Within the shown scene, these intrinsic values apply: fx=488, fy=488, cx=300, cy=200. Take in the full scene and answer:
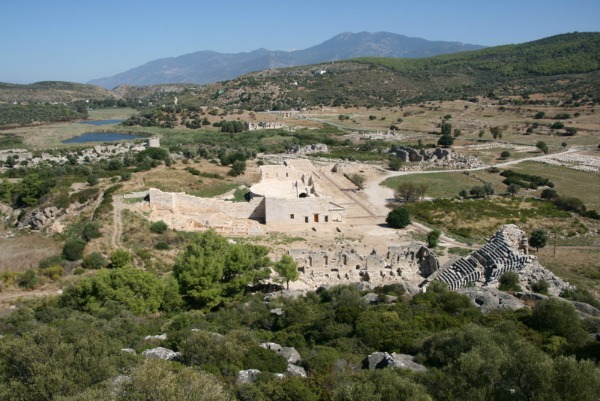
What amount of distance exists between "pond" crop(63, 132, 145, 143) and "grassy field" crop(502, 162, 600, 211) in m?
65.4

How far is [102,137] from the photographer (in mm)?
91688

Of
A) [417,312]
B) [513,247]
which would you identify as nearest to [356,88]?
[513,247]

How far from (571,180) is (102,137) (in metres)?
77.7

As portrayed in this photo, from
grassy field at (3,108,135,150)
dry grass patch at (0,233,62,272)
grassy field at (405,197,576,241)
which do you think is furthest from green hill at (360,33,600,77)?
dry grass patch at (0,233,62,272)

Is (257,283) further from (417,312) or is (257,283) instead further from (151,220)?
(151,220)

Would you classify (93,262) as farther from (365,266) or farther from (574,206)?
(574,206)

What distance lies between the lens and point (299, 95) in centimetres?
13250

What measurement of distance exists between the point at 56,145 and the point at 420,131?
63366 millimetres

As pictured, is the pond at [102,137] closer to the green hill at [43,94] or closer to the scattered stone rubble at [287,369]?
the green hill at [43,94]

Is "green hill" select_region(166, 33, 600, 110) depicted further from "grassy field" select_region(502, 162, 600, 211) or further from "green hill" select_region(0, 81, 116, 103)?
"grassy field" select_region(502, 162, 600, 211)

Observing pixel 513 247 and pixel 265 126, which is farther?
pixel 265 126

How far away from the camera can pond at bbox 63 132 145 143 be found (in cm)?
8750

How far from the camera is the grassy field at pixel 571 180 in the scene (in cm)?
4600

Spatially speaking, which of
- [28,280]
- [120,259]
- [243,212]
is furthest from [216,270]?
[243,212]
